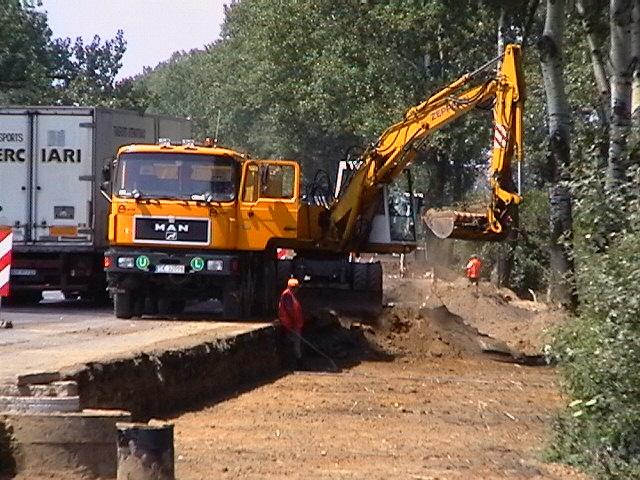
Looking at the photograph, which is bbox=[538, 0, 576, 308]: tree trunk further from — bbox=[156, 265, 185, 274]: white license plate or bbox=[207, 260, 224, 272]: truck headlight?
bbox=[156, 265, 185, 274]: white license plate

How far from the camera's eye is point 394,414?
19031 mm

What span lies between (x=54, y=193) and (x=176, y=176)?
438 centimetres

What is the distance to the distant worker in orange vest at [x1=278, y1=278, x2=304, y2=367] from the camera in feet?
82.3

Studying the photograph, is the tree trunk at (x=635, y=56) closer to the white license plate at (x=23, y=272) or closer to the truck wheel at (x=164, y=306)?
the truck wheel at (x=164, y=306)

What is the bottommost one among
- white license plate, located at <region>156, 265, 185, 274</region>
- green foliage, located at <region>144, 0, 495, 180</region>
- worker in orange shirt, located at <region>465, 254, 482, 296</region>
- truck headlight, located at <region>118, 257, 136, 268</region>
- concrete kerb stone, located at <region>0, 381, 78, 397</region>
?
concrete kerb stone, located at <region>0, 381, 78, 397</region>

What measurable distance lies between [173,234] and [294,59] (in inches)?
1155

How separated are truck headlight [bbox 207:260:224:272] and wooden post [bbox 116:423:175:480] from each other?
46.6 feet

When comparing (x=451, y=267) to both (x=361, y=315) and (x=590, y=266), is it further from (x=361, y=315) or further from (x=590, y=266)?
(x=590, y=266)

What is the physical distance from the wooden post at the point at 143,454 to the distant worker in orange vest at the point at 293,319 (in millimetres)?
13677

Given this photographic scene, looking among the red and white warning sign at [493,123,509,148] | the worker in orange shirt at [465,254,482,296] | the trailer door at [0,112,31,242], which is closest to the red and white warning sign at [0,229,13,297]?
the trailer door at [0,112,31,242]

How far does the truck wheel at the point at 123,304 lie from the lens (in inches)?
1034

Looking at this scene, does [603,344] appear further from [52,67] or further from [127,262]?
[52,67]

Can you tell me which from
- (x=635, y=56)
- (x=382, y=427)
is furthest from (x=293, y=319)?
(x=382, y=427)

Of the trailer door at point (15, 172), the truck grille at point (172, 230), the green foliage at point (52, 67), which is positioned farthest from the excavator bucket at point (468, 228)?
the green foliage at point (52, 67)
